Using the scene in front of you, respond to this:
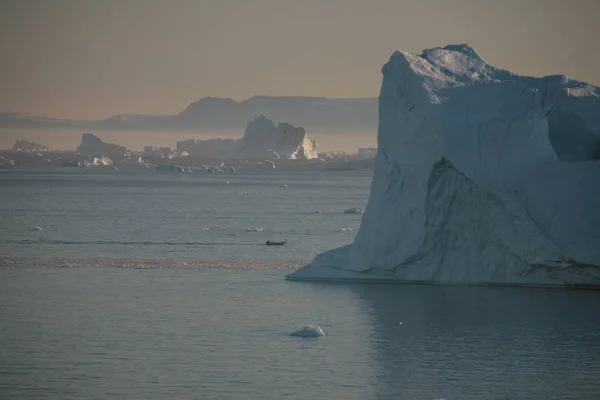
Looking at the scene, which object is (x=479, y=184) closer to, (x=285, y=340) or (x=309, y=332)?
(x=309, y=332)

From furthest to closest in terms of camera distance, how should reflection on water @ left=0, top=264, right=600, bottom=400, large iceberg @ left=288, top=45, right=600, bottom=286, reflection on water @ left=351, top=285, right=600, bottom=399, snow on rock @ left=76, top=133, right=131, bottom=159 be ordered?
snow on rock @ left=76, top=133, right=131, bottom=159, large iceberg @ left=288, top=45, right=600, bottom=286, reflection on water @ left=351, top=285, right=600, bottom=399, reflection on water @ left=0, top=264, right=600, bottom=400

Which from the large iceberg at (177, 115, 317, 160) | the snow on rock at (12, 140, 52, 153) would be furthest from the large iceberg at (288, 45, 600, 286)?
the snow on rock at (12, 140, 52, 153)

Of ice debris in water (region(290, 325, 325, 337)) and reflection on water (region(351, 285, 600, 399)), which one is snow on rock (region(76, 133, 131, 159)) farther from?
ice debris in water (region(290, 325, 325, 337))

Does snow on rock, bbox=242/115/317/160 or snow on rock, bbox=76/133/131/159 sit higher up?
snow on rock, bbox=242/115/317/160

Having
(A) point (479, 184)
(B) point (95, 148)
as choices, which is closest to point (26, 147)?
(B) point (95, 148)

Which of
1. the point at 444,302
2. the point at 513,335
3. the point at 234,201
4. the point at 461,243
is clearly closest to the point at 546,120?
the point at 461,243

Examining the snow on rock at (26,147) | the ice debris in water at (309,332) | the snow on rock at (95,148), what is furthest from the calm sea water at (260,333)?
the snow on rock at (26,147)
